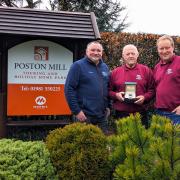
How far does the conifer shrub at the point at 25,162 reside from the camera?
11.3 feet

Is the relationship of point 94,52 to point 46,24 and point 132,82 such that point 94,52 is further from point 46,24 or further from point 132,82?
point 46,24

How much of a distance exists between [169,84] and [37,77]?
3473mm

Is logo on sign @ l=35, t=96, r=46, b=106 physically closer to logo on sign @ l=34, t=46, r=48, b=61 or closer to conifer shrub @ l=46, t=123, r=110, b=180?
logo on sign @ l=34, t=46, r=48, b=61

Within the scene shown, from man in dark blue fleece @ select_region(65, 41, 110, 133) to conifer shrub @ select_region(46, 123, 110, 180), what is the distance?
3.38ft

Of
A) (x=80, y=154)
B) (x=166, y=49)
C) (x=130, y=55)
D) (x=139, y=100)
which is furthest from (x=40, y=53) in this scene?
(x=80, y=154)

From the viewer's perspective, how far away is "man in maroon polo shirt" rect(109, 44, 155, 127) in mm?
4910

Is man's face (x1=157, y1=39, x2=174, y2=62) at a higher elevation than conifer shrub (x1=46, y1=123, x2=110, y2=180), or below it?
higher

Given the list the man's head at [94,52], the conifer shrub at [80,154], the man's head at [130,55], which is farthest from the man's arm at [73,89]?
the conifer shrub at [80,154]

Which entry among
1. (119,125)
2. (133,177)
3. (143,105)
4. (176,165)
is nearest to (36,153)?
(119,125)

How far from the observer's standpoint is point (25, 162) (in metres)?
3.56

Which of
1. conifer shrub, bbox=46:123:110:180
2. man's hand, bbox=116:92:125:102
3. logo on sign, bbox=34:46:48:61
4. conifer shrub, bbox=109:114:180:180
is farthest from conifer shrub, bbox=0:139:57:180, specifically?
logo on sign, bbox=34:46:48:61

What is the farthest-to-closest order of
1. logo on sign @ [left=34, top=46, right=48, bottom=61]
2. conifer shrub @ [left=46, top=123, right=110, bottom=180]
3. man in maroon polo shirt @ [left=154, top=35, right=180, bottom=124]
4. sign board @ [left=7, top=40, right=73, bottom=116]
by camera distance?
logo on sign @ [left=34, top=46, right=48, bottom=61], sign board @ [left=7, top=40, right=73, bottom=116], man in maroon polo shirt @ [left=154, top=35, right=180, bottom=124], conifer shrub @ [left=46, top=123, right=110, bottom=180]

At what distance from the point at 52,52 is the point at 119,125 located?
426cm

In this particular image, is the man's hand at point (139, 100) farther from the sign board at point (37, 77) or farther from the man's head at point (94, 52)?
the sign board at point (37, 77)
